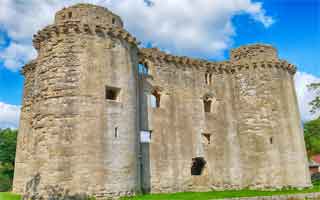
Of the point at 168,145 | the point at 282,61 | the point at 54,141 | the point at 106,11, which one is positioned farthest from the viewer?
the point at 282,61

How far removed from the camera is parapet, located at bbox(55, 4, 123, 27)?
1522 centimetres

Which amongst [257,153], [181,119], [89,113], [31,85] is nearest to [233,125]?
[257,153]

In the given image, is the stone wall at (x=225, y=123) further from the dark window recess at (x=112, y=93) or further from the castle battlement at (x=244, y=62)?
the dark window recess at (x=112, y=93)

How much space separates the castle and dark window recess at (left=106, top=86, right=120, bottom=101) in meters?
0.07

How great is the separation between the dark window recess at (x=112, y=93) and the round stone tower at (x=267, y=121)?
972 cm

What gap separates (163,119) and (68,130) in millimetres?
6518

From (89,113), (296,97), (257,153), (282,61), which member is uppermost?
(282,61)

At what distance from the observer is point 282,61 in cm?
2136

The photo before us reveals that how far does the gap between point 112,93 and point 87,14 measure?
4.08m

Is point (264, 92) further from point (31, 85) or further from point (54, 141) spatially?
point (31, 85)

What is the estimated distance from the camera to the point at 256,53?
2158cm

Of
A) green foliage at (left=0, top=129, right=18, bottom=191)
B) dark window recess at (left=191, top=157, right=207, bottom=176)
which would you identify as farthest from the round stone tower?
green foliage at (left=0, top=129, right=18, bottom=191)

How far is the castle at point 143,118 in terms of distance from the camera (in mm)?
13406

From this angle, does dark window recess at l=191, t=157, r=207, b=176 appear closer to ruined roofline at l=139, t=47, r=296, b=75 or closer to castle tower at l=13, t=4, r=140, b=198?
castle tower at l=13, t=4, r=140, b=198
